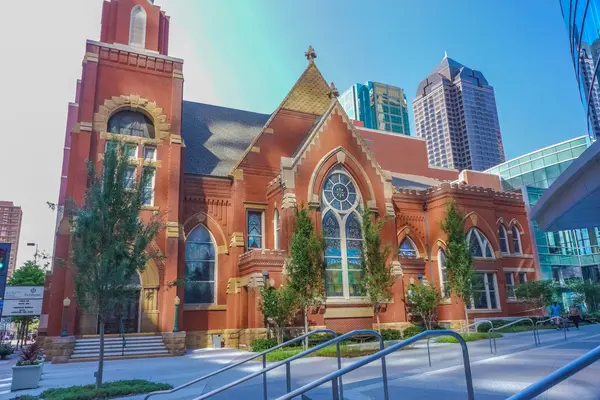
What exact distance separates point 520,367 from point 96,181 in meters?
12.0

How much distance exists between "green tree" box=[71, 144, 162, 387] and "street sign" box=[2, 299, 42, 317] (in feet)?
51.7

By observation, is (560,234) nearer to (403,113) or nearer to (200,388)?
(200,388)

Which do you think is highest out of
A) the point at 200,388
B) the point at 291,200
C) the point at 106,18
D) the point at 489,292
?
the point at 106,18

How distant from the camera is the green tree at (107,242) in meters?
12.1

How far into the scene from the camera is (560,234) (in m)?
44.3

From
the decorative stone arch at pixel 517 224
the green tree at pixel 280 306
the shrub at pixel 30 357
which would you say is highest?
the decorative stone arch at pixel 517 224

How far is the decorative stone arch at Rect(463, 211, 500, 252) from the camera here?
1169 inches

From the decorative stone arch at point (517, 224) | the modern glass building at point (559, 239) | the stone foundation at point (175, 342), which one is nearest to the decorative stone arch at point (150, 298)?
the stone foundation at point (175, 342)

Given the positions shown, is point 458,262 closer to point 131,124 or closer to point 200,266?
point 200,266

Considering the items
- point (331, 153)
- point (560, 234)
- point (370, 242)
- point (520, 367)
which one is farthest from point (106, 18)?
point (560, 234)

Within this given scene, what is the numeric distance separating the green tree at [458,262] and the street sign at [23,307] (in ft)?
74.0

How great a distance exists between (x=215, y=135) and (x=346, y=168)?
32.1ft

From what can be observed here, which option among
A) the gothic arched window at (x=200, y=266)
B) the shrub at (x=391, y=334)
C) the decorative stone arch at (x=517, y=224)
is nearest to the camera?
the shrub at (x=391, y=334)

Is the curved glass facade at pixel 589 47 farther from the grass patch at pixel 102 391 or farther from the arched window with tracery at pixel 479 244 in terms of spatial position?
the grass patch at pixel 102 391
